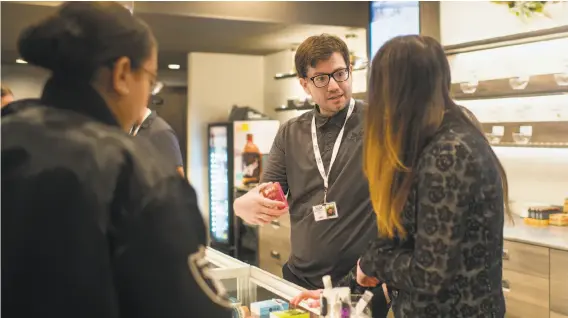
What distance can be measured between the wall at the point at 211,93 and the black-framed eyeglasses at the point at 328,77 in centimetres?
605

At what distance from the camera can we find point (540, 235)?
3.39 metres

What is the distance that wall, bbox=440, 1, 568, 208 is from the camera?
156 inches

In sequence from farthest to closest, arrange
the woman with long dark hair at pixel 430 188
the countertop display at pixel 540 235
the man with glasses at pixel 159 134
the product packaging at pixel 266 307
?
the countertop display at pixel 540 235 < the man with glasses at pixel 159 134 < the product packaging at pixel 266 307 < the woman with long dark hair at pixel 430 188

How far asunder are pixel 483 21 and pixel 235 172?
12.4 feet

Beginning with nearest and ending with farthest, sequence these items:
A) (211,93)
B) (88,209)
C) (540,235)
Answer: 1. (88,209)
2. (540,235)
3. (211,93)

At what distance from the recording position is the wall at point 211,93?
825 cm

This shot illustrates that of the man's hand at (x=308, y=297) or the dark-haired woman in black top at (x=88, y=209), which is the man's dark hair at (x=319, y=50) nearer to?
the man's hand at (x=308, y=297)

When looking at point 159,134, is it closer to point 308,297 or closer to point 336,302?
point 308,297

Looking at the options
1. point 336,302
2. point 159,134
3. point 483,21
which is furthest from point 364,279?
point 483,21

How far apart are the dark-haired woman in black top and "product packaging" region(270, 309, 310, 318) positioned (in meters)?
0.91

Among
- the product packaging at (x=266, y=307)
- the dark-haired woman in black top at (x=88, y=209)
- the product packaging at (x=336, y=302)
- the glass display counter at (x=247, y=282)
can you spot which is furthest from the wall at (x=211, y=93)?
the dark-haired woman in black top at (x=88, y=209)

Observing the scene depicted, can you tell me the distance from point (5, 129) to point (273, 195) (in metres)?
1.22

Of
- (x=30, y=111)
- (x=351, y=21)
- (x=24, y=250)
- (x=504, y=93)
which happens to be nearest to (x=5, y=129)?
(x=30, y=111)

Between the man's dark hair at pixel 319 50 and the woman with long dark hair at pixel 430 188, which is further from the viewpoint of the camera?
the man's dark hair at pixel 319 50
